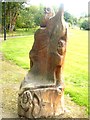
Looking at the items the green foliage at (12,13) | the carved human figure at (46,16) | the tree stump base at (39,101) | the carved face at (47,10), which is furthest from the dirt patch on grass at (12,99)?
the green foliage at (12,13)

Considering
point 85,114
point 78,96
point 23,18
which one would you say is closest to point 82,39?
point 23,18

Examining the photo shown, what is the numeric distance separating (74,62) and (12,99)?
18.6 feet

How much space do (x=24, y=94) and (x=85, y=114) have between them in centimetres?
123

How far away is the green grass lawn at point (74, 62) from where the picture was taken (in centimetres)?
709

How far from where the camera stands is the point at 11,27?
73.8ft

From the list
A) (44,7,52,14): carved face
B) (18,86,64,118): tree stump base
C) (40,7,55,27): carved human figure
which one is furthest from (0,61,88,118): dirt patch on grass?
(44,7,52,14): carved face

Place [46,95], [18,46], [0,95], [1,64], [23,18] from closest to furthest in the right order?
[46,95] < [0,95] < [1,64] < [18,46] < [23,18]

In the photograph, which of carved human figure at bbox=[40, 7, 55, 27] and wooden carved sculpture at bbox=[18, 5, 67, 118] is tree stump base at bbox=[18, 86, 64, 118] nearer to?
wooden carved sculpture at bbox=[18, 5, 67, 118]

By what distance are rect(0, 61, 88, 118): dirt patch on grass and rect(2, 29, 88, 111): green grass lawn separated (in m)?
0.33

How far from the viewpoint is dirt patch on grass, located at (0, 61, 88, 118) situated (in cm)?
545

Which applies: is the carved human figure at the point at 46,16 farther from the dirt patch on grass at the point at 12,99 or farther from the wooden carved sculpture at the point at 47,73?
the dirt patch on grass at the point at 12,99

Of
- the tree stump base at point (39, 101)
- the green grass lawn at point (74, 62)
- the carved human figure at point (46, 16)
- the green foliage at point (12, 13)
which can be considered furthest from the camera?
the green foliage at point (12, 13)

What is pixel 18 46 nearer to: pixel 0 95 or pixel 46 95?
pixel 0 95

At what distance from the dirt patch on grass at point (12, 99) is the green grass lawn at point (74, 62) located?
33 centimetres
